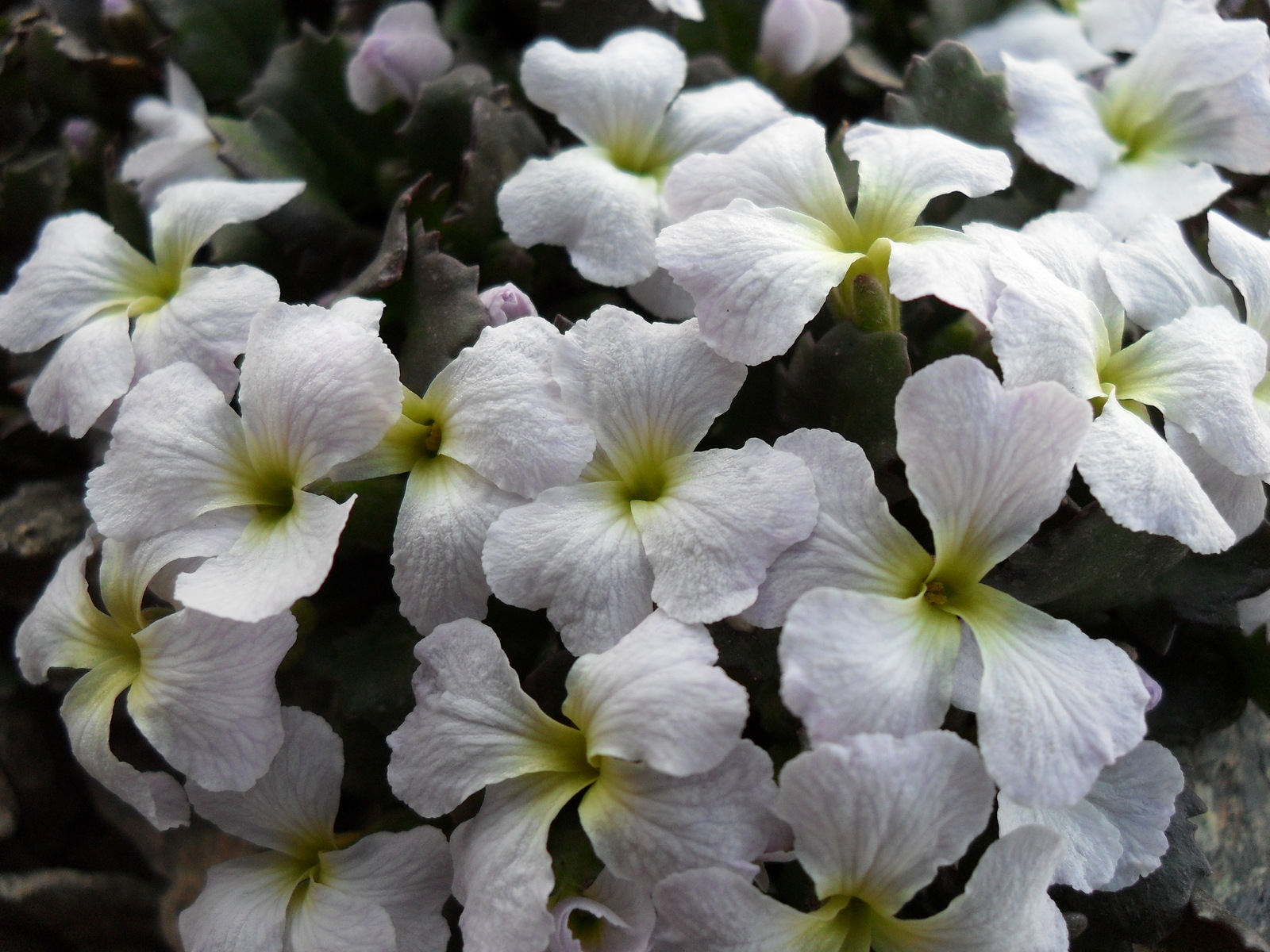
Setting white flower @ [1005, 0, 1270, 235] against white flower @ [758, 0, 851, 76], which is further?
white flower @ [758, 0, 851, 76]

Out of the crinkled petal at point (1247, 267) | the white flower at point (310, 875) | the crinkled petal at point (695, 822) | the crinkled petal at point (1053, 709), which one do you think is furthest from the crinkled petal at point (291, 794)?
the crinkled petal at point (1247, 267)

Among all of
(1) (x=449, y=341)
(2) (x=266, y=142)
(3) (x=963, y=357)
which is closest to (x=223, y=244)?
(2) (x=266, y=142)

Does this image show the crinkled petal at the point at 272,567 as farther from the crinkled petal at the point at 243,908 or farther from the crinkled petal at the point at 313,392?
the crinkled petal at the point at 243,908

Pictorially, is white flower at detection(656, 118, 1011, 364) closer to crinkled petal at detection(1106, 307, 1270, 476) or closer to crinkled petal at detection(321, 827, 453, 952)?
crinkled petal at detection(1106, 307, 1270, 476)

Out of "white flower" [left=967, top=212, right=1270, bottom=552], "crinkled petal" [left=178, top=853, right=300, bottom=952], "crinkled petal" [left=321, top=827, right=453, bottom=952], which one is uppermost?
"white flower" [left=967, top=212, right=1270, bottom=552]

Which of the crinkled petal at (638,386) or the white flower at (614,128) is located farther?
the white flower at (614,128)

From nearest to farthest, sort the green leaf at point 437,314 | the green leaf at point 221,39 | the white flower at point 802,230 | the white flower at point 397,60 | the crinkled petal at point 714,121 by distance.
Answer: the white flower at point 802,230 < the green leaf at point 437,314 < the crinkled petal at point 714,121 < the white flower at point 397,60 < the green leaf at point 221,39

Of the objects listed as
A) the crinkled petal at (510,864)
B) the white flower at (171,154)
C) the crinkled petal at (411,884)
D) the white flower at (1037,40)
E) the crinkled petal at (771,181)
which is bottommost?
the crinkled petal at (411,884)

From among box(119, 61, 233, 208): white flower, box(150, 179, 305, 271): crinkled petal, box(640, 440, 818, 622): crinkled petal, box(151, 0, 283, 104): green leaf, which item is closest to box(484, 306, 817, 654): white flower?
box(640, 440, 818, 622): crinkled petal
